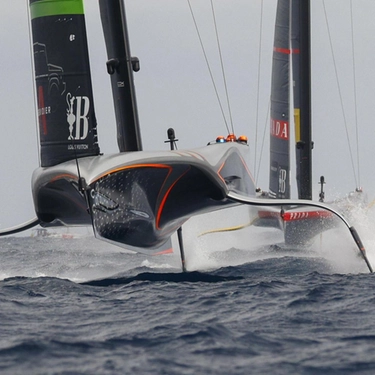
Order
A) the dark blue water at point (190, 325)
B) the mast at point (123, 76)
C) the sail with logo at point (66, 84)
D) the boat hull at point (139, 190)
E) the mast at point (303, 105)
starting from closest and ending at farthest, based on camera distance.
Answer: the dark blue water at point (190, 325) < the boat hull at point (139, 190) < the sail with logo at point (66, 84) < the mast at point (123, 76) < the mast at point (303, 105)

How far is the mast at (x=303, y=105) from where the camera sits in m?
16.2

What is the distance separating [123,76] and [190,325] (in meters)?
4.26

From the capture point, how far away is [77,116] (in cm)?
899

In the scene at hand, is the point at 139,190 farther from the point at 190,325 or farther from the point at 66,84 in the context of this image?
the point at 190,325

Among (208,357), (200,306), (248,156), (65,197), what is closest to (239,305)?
(200,306)

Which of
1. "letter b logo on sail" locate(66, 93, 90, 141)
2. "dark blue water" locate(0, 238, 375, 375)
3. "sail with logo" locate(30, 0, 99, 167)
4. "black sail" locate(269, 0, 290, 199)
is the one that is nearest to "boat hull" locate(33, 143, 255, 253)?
"sail with logo" locate(30, 0, 99, 167)

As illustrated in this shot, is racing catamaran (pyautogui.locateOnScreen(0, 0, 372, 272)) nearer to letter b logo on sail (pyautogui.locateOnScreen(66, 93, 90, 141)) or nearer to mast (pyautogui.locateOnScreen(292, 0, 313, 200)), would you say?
letter b logo on sail (pyautogui.locateOnScreen(66, 93, 90, 141))

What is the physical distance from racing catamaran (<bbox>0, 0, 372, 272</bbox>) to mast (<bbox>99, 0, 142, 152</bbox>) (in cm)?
1

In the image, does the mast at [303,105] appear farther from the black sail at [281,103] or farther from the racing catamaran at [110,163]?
the racing catamaran at [110,163]

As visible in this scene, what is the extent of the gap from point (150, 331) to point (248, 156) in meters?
5.01

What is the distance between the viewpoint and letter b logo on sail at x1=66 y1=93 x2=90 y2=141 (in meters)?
8.97

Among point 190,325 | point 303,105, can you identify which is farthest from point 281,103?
point 190,325

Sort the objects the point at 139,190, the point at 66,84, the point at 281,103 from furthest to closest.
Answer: the point at 281,103
the point at 66,84
the point at 139,190

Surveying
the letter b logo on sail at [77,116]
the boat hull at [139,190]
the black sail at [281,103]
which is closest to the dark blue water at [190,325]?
the boat hull at [139,190]
